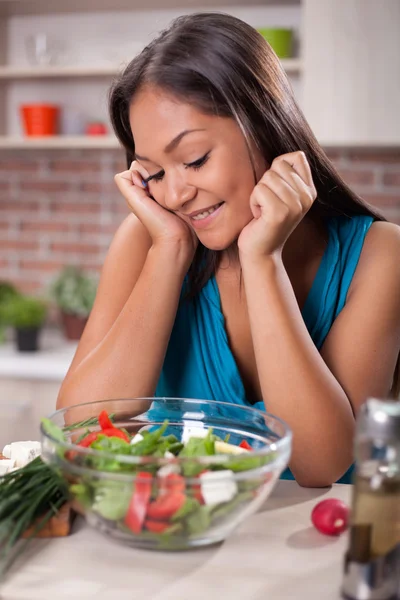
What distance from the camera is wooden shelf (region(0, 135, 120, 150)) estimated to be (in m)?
2.94

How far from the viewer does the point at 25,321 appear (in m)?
2.85

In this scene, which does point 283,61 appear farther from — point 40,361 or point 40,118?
point 40,361

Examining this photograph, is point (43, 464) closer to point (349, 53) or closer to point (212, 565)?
point (212, 565)

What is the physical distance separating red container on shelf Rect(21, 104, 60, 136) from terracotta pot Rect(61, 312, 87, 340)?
2.60ft

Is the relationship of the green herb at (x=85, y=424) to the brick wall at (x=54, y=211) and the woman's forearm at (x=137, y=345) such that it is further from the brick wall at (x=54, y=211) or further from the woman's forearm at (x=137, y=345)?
the brick wall at (x=54, y=211)

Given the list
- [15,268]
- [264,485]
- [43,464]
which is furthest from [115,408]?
[15,268]

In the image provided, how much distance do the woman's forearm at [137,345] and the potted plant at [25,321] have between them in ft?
5.14

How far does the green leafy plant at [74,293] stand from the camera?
2975 millimetres

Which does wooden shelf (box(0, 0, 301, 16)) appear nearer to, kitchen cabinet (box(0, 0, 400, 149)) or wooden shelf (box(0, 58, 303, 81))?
kitchen cabinet (box(0, 0, 400, 149))

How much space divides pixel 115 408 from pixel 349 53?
209 centimetres

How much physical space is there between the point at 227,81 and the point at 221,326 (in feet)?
1.80

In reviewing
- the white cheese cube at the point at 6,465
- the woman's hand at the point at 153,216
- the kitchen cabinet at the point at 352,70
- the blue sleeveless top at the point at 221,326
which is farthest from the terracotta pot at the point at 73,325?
the white cheese cube at the point at 6,465

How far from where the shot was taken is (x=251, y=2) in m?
3.00

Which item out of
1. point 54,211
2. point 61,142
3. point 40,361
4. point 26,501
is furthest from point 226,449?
point 54,211
